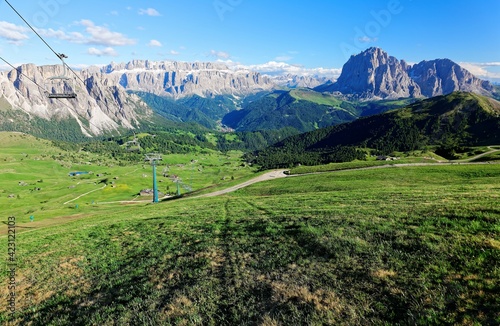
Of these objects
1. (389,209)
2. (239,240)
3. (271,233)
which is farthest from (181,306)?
(389,209)

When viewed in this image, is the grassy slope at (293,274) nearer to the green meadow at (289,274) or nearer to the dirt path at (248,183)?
the green meadow at (289,274)

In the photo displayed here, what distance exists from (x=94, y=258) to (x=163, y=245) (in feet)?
19.7

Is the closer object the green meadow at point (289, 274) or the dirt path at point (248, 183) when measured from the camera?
the green meadow at point (289, 274)

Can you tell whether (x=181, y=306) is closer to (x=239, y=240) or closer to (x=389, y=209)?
(x=239, y=240)

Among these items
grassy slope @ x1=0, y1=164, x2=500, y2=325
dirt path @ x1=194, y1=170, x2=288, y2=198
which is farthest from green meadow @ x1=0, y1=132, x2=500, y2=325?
dirt path @ x1=194, y1=170, x2=288, y2=198

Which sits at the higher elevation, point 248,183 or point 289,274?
point 289,274

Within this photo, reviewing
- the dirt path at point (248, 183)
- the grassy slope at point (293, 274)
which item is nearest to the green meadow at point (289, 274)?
the grassy slope at point (293, 274)

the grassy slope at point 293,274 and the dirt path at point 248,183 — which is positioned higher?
the grassy slope at point 293,274

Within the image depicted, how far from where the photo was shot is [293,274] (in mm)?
15359

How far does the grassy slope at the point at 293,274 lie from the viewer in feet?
37.8

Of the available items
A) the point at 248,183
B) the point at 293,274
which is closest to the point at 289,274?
the point at 293,274

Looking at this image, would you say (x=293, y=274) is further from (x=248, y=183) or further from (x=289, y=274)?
(x=248, y=183)

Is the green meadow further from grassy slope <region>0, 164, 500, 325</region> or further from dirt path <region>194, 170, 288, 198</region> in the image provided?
dirt path <region>194, 170, 288, 198</region>

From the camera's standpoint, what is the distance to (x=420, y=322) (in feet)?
32.9
